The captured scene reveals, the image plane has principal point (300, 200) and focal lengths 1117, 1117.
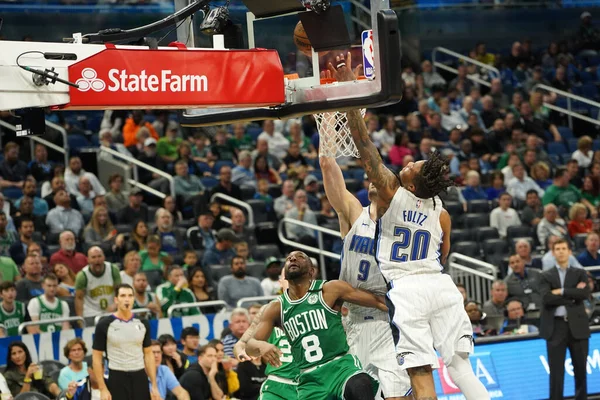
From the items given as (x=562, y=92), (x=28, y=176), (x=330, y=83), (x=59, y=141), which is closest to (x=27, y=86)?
(x=330, y=83)

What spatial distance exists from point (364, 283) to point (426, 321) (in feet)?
3.36

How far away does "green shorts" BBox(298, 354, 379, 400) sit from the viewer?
8.03 metres

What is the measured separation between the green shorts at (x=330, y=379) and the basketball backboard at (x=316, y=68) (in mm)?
1975

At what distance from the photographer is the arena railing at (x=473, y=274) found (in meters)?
15.0

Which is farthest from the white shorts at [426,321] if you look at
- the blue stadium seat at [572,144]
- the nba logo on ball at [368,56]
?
the blue stadium seat at [572,144]

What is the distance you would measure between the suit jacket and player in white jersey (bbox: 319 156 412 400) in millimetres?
3779

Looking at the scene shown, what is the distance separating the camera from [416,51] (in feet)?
73.5

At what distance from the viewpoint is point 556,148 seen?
19.9m

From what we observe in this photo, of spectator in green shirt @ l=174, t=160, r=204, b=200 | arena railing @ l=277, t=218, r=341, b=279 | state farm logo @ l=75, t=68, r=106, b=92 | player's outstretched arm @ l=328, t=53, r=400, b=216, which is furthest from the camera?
spectator in green shirt @ l=174, t=160, r=204, b=200

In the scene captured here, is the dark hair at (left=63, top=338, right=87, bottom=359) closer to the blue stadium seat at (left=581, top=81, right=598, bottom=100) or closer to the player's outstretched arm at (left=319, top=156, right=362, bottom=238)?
the player's outstretched arm at (left=319, top=156, right=362, bottom=238)

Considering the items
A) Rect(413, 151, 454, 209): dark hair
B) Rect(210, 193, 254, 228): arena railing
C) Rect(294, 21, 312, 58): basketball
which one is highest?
Rect(294, 21, 312, 58): basketball

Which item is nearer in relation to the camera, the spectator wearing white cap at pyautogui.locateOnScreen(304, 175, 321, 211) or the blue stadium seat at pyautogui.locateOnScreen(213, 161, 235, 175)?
the spectator wearing white cap at pyautogui.locateOnScreen(304, 175, 321, 211)

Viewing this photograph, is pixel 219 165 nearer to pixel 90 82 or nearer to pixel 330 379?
pixel 330 379

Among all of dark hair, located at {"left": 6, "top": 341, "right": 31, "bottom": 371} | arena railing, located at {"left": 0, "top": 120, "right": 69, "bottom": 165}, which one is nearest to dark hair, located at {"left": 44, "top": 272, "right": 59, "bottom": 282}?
dark hair, located at {"left": 6, "top": 341, "right": 31, "bottom": 371}
